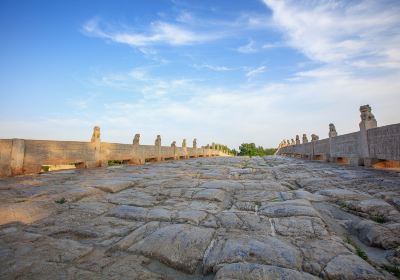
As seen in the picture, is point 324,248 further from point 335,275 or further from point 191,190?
point 191,190

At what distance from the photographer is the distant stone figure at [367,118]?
23.6ft

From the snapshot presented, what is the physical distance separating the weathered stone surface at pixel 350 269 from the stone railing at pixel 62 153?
707 cm

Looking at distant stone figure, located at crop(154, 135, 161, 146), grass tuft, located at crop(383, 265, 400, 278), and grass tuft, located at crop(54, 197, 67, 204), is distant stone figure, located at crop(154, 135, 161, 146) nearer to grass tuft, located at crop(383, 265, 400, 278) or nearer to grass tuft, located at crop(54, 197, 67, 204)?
grass tuft, located at crop(54, 197, 67, 204)

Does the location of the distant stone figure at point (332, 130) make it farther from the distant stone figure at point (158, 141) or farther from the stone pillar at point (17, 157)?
the stone pillar at point (17, 157)

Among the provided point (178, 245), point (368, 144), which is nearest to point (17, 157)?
point (178, 245)

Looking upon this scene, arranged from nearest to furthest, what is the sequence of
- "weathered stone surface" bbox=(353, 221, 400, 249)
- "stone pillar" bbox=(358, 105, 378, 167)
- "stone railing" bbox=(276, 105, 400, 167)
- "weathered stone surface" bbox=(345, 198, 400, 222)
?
1. "weathered stone surface" bbox=(353, 221, 400, 249)
2. "weathered stone surface" bbox=(345, 198, 400, 222)
3. "stone railing" bbox=(276, 105, 400, 167)
4. "stone pillar" bbox=(358, 105, 378, 167)

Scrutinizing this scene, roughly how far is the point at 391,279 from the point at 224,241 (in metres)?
1.04

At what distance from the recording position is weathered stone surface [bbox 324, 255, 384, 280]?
55.7 inches

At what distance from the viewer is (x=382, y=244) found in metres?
1.82

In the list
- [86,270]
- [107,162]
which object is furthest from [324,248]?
[107,162]

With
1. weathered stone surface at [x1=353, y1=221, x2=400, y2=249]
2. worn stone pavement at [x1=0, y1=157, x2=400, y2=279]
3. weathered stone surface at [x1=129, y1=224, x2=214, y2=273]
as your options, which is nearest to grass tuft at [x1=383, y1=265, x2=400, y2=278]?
worn stone pavement at [x1=0, y1=157, x2=400, y2=279]

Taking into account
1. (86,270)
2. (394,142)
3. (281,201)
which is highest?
(394,142)

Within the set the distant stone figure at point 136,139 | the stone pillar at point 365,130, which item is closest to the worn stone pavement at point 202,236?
the stone pillar at point 365,130

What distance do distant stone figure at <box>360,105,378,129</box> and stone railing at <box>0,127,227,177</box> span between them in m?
8.86
